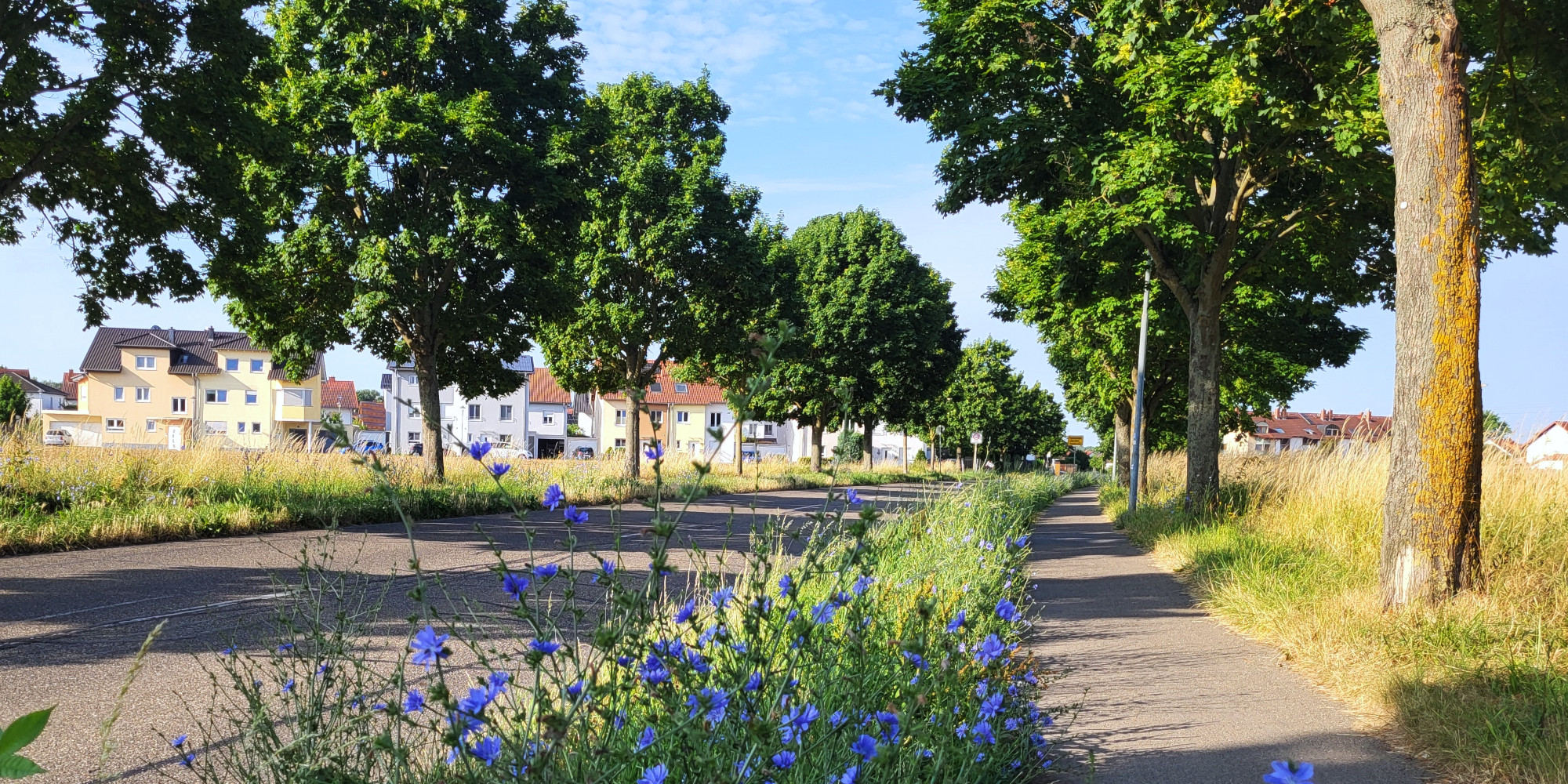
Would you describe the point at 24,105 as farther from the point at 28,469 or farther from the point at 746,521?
the point at 746,521

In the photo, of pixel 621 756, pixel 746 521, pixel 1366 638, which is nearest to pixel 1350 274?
pixel 746 521

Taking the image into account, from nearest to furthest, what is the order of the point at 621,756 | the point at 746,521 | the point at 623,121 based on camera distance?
the point at 621,756 → the point at 746,521 → the point at 623,121

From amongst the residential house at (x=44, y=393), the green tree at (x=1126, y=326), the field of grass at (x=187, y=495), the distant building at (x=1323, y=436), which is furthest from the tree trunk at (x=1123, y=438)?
the residential house at (x=44, y=393)

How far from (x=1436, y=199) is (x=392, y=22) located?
57.9ft

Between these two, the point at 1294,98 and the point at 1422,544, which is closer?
the point at 1422,544

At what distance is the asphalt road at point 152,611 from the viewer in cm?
403

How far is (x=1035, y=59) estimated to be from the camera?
13680 millimetres

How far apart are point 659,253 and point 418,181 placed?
735 cm

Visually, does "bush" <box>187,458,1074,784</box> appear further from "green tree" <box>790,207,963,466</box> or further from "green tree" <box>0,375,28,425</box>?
"green tree" <box>0,375,28,425</box>

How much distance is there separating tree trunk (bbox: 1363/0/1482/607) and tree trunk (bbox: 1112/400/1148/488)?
2624cm

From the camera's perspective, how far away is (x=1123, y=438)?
3391 cm

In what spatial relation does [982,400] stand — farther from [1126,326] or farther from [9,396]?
[9,396]

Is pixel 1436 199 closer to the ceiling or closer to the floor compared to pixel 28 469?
closer to the ceiling

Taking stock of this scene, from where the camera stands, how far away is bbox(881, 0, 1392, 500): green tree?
11.2 meters
